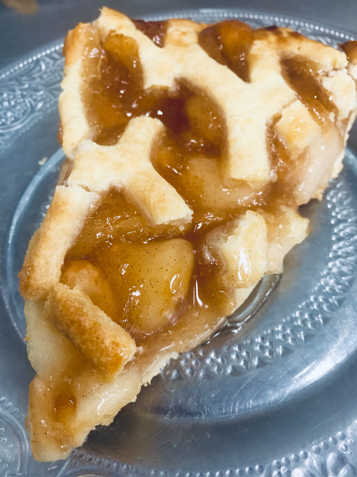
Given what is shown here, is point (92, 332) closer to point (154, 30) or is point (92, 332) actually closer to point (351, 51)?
point (154, 30)

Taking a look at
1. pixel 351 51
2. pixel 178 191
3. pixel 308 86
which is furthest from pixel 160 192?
pixel 351 51

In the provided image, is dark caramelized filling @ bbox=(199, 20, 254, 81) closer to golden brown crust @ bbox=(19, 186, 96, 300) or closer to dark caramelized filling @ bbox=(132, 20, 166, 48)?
dark caramelized filling @ bbox=(132, 20, 166, 48)

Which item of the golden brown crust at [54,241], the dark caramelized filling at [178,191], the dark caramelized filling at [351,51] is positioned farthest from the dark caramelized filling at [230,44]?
the golden brown crust at [54,241]

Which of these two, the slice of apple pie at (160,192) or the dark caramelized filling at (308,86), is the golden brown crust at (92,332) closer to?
the slice of apple pie at (160,192)

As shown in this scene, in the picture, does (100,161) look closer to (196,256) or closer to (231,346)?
(196,256)

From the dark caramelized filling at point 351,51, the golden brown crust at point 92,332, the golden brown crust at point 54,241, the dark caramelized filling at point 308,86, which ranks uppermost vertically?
the dark caramelized filling at point 351,51

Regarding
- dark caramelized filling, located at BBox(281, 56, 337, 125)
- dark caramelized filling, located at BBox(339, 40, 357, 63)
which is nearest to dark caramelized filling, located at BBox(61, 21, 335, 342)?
dark caramelized filling, located at BBox(281, 56, 337, 125)

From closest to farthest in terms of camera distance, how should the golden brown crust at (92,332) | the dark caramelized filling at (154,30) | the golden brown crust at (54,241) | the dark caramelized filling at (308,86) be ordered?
the golden brown crust at (92,332) → the golden brown crust at (54,241) → the dark caramelized filling at (308,86) → the dark caramelized filling at (154,30)
